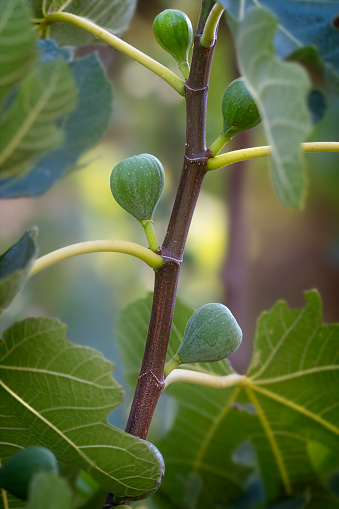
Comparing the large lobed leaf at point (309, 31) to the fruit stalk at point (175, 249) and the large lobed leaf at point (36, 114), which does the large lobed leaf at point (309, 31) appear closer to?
the fruit stalk at point (175, 249)

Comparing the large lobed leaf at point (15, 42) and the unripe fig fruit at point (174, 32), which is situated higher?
the unripe fig fruit at point (174, 32)

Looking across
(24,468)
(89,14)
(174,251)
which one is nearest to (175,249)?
(174,251)

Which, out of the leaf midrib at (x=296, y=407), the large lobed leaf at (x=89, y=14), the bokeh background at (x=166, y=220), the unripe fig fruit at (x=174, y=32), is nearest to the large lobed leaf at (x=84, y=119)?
the large lobed leaf at (x=89, y=14)

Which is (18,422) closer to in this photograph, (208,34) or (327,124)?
(208,34)

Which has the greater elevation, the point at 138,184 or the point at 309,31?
the point at 309,31

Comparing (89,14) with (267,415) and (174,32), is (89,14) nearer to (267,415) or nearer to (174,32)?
(174,32)
